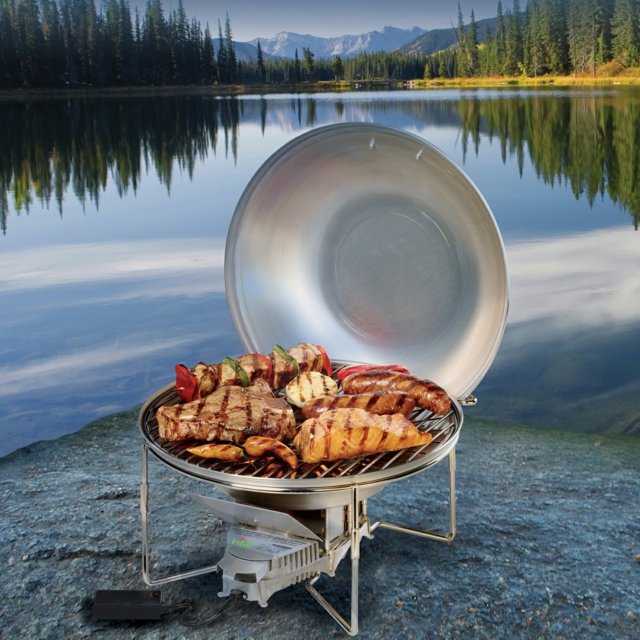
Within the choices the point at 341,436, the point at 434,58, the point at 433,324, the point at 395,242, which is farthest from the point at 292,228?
the point at 434,58

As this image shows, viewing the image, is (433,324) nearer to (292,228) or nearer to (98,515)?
(292,228)

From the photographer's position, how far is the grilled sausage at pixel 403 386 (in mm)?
2955

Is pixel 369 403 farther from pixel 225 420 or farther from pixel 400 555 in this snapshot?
pixel 400 555

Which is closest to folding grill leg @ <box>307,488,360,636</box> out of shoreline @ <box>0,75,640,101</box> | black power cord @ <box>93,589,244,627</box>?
black power cord @ <box>93,589,244,627</box>

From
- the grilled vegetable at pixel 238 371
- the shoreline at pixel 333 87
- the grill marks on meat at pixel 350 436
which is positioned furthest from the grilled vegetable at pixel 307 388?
the shoreline at pixel 333 87

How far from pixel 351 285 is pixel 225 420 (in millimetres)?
1441

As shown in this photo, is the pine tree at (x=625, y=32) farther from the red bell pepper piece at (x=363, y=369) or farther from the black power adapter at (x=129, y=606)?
the black power adapter at (x=129, y=606)

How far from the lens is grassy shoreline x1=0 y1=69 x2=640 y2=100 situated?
27438 mm

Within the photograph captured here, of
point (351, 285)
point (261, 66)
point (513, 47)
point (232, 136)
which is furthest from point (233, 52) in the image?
point (351, 285)

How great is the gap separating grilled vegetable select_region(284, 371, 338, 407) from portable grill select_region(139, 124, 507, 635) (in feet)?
1.14

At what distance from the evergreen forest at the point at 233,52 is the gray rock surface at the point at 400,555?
25452 mm

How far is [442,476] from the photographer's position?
4.52m

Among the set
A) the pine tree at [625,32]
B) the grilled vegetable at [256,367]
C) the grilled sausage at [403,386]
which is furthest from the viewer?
the pine tree at [625,32]

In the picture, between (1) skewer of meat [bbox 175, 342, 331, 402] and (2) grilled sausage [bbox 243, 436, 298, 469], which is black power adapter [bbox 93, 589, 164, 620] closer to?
(1) skewer of meat [bbox 175, 342, 331, 402]
